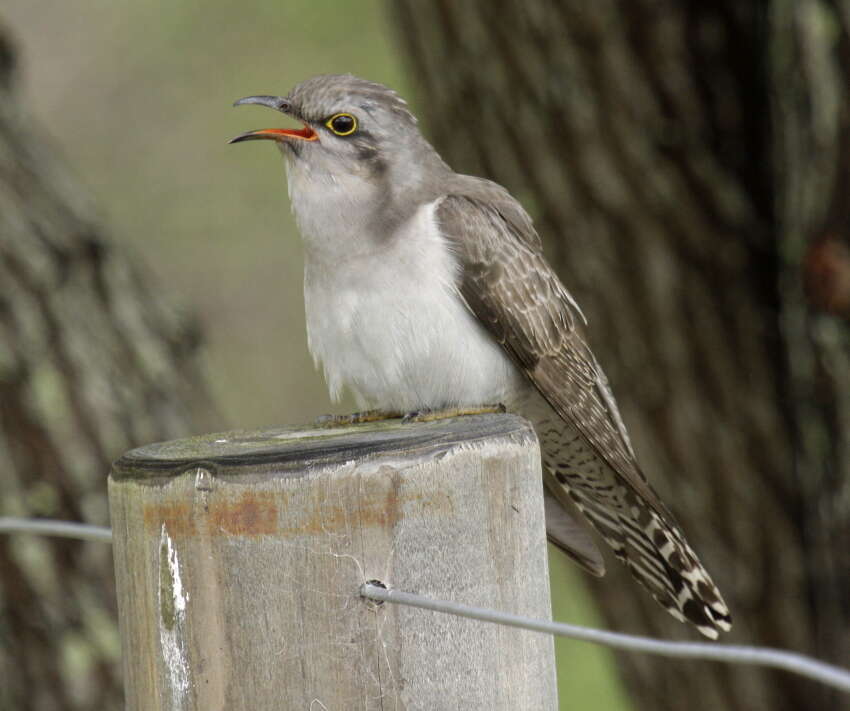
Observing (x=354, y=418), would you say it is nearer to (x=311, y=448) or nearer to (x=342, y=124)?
(x=342, y=124)

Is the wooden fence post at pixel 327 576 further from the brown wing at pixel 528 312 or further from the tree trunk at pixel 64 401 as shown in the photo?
the tree trunk at pixel 64 401

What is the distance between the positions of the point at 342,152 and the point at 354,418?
2.70ft

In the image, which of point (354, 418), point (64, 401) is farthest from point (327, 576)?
point (64, 401)

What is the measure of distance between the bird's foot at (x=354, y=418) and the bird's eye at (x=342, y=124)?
2.68ft

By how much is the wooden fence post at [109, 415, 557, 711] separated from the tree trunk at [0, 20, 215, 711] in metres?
2.16

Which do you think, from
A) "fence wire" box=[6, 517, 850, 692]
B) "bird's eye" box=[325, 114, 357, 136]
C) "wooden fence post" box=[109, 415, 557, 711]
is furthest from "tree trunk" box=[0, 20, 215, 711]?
"wooden fence post" box=[109, 415, 557, 711]

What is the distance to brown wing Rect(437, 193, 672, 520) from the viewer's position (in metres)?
3.70

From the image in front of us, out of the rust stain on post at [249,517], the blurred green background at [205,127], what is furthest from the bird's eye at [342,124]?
the blurred green background at [205,127]

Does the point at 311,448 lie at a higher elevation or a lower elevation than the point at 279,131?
lower

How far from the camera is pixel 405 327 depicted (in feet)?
11.7

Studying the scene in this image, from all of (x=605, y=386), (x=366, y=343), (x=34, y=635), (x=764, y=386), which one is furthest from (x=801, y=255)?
(x=34, y=635)

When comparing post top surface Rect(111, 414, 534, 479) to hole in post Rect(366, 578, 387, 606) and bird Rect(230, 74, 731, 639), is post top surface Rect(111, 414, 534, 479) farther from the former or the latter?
bird Rect(230, 74, 731, 639)

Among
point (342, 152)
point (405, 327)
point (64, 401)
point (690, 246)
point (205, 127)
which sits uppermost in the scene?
point (205, 127)

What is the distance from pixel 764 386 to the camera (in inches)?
194
